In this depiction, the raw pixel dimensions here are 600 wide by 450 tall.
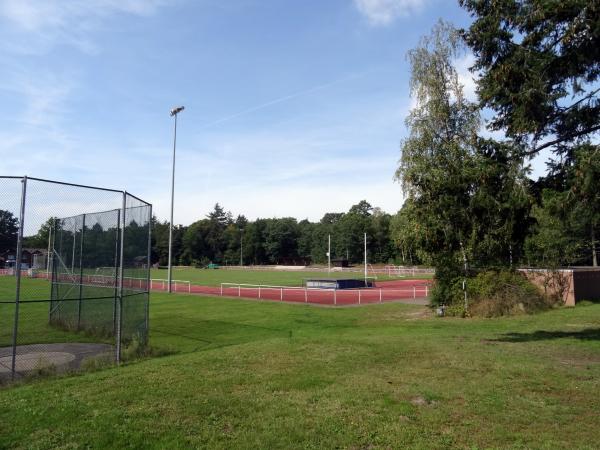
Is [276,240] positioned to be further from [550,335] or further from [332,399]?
[332,399]

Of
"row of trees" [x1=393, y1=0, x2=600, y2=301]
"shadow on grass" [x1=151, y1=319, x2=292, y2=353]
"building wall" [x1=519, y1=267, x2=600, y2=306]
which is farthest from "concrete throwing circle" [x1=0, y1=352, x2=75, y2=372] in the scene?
"building wall" [x1=519, y1=267, x2=600, y2=306]

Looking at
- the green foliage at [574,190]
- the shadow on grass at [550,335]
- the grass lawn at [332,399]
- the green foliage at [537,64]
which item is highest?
the green foliage at [537,64]

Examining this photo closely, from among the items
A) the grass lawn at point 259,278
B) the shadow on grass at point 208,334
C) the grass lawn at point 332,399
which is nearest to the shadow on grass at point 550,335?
the grass lawn at point 332,399

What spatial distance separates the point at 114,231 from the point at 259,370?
6.34 meters

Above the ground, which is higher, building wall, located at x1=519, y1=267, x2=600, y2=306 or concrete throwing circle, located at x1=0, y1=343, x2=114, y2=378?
building wall, located at x1=519, y1=267, x2=600, y2=306

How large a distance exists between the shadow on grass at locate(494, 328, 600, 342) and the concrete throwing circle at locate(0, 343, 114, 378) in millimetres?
10398

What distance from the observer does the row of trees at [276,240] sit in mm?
111438

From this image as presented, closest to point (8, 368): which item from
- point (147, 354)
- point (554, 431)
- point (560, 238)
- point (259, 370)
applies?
point (147, 354)

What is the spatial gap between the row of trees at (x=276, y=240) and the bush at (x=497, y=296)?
3457 inches

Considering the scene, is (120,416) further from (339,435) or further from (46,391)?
(339,435)

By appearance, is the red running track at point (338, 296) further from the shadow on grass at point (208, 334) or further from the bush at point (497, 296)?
the shadow on grass at point (208, 334)

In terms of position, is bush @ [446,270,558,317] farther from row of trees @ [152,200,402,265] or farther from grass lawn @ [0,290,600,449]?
row of trees @ [152,200,402,265]

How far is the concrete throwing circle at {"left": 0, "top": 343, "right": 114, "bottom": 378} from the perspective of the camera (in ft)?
33.0

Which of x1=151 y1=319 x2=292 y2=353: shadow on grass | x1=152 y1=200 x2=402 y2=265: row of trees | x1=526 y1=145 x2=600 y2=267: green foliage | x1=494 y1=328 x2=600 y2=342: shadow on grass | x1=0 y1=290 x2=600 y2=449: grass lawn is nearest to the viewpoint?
x1=0 y1=290 x2=600 y2=449: grass lawn
